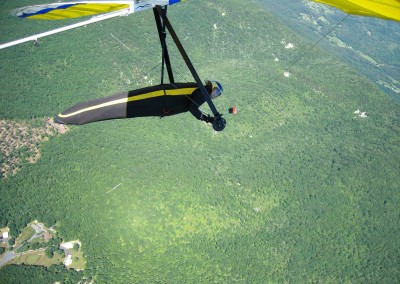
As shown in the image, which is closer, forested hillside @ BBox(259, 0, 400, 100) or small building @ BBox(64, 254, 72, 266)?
small building @ BBox(64, 254, 72, 266)

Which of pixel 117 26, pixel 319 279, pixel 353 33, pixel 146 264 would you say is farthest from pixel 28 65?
pixel 353 33

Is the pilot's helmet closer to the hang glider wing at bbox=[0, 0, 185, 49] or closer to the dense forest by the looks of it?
the hang glider wing at bbox=[0, 0, 185, 49]

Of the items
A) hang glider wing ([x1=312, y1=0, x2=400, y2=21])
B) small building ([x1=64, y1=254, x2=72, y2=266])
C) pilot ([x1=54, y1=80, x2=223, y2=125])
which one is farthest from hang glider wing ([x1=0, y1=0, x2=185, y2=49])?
small building ([x1=64, y1=254, x2=72, y2=266])

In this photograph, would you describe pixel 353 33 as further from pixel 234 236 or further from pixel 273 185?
pixel 234 236

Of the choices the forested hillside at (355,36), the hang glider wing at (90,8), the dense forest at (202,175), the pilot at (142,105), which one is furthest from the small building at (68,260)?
the forested hillside at (355,36)

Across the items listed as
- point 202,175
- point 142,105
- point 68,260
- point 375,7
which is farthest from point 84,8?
point 202,175

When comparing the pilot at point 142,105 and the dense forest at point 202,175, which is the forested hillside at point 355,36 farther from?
the pilot at point 142,105
